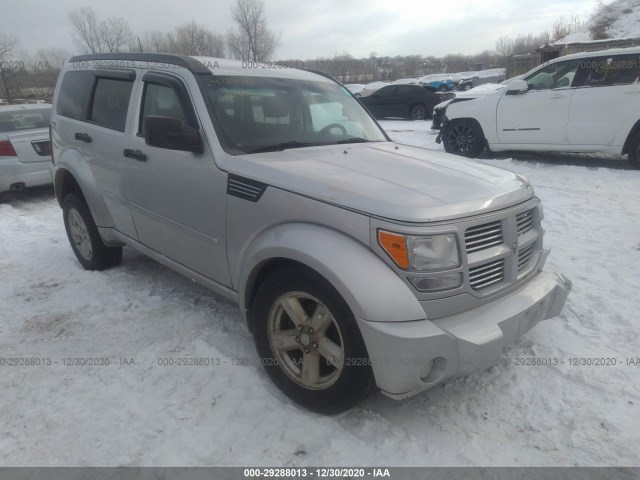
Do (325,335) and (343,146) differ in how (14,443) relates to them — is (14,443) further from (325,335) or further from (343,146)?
(343,146)

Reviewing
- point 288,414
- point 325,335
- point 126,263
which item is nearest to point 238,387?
point 288,414

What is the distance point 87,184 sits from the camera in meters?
4.16

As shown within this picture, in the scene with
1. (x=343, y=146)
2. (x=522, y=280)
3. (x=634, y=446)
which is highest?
(x=343, y=146)

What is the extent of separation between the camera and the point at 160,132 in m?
2.82

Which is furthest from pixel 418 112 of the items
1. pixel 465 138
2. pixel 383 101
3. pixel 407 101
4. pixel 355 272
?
pixel 355 272

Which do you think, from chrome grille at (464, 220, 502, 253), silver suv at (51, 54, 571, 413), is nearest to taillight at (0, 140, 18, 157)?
silver suv at (51, 54, 571, 413)

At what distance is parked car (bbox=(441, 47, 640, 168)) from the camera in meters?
7.36

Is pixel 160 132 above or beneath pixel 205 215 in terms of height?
above

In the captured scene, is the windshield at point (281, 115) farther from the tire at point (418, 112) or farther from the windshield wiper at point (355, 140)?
the tire at point (418, 112)

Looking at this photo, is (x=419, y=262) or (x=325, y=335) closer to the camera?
(x=419, y=262)

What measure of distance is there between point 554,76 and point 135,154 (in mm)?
7660

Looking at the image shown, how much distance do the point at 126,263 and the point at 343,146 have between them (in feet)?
9.23

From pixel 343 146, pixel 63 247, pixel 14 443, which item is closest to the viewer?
pixel 14 443

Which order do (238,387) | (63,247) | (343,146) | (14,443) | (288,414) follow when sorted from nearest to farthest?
(14,443), (288,414), (238,387), (343,146), (63,247)
